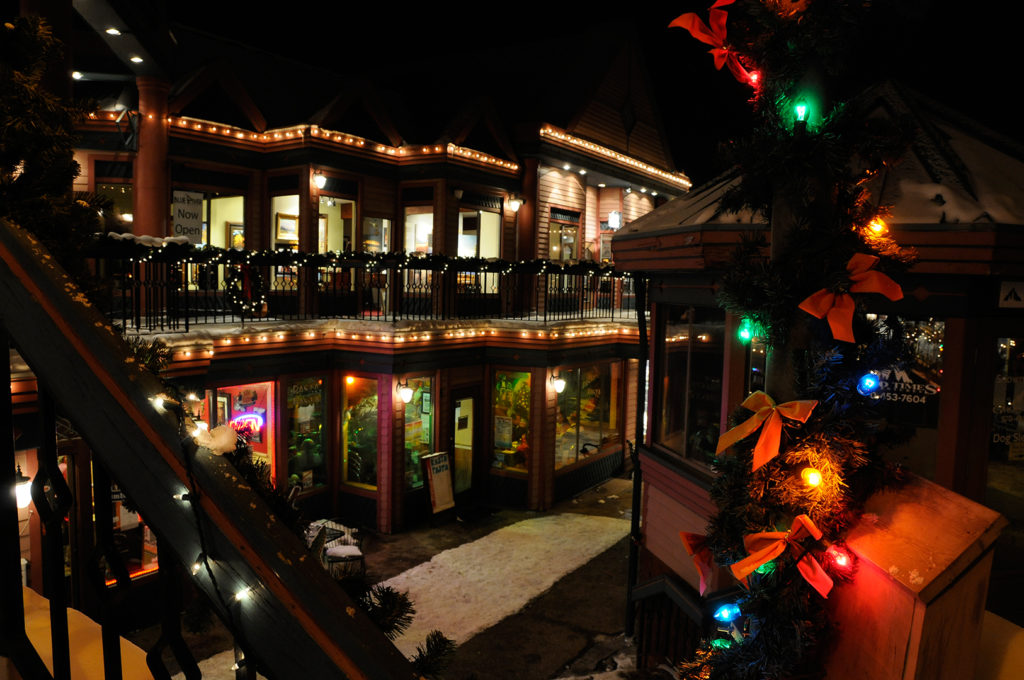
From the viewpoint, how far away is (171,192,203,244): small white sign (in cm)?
1276

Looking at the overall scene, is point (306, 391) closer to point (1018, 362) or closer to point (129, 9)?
point (129, 9)

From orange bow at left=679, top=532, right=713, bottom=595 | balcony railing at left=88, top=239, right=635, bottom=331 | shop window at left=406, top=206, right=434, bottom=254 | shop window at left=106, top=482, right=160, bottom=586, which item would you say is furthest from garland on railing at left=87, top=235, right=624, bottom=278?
orange bow at left=679, top=532, right=713, bottom=595

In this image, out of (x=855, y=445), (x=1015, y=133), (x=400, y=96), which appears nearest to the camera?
(x=855, y=445)

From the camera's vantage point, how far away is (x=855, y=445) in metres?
2.97

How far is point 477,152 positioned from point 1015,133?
12.0 m

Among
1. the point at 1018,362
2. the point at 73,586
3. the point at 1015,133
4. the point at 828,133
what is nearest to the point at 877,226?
the point at 828,133

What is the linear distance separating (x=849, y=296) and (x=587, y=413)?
14432 millimetres

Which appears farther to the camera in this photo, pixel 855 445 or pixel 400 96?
pixel 400 96

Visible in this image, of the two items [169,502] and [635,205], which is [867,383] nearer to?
[169,502]

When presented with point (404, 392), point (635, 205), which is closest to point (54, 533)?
point (404, 392)

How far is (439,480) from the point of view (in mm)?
13906

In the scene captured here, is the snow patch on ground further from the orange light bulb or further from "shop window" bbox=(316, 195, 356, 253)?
"shop window" bbox=(316, 195, 356, 253)

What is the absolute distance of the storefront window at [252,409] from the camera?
39.3ft

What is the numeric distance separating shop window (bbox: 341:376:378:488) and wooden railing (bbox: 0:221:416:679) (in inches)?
481
